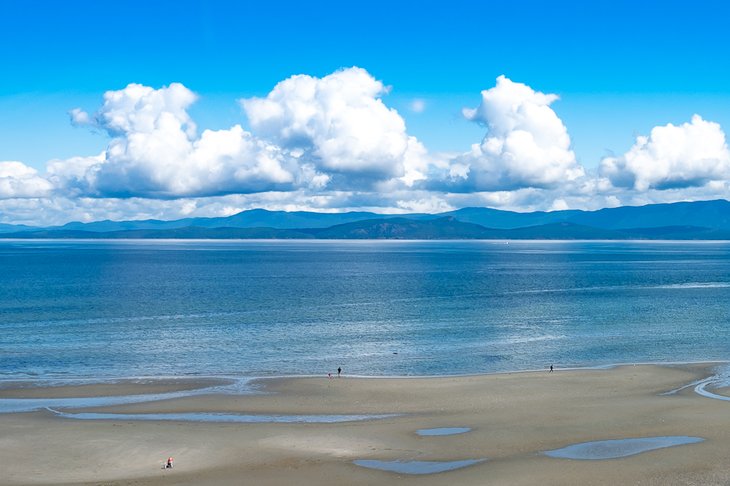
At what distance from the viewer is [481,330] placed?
85.9m

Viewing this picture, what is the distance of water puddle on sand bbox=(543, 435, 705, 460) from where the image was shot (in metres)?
38.2

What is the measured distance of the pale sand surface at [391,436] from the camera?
115 feet

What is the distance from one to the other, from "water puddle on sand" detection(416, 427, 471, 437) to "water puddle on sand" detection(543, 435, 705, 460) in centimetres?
601

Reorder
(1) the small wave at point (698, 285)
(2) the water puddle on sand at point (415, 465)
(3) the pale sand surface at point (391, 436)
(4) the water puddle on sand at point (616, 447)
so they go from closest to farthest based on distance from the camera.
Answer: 1. (3) the pale sand surface at point (391, 436)
2. (2) the water puddle on sand at point (415, 465)
3. (4) the water puddle on sand at point (616, 447)
4. (1) the small wave at point (698, 285)

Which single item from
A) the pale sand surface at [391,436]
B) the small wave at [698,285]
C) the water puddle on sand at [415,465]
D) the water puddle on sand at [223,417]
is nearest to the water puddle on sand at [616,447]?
the pale sand surface at [391,436]

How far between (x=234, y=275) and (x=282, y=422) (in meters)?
135

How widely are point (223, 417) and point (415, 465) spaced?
15.9 metres

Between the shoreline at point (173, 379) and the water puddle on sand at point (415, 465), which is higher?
the shoreline at point (173, 379)

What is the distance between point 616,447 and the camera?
39.7m

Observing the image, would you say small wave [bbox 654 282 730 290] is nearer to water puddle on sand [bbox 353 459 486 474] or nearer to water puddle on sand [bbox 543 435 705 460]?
water puddle on sand [bbox 543 435 705 460]

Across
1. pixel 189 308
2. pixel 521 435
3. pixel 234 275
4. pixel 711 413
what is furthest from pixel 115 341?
pixel 234 275

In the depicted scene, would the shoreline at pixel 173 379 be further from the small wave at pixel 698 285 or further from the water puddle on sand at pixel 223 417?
the small wave at pixel 698 285

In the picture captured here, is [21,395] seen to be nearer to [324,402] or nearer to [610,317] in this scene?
[324,402]

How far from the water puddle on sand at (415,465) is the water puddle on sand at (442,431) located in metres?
5.38
